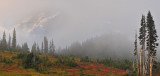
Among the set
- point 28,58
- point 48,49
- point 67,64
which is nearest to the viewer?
point 28,58

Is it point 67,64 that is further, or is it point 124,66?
point 124,66

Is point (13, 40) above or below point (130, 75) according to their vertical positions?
above

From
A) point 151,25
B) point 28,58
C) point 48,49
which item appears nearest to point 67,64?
point 28,58

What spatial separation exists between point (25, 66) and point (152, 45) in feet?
131

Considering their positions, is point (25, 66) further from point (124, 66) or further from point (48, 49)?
point (48, 49)

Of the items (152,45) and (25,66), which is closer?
(152,45)

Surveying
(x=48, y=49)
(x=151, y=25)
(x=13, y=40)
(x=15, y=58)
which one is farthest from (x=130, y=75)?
(x=48, y=49)

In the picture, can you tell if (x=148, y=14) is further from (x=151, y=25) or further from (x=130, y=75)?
(x=130, y=75)

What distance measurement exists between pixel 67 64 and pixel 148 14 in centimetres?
3619

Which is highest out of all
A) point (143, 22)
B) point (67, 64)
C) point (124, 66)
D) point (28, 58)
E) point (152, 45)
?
point (143, 22)

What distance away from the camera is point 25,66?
4234 centimetres

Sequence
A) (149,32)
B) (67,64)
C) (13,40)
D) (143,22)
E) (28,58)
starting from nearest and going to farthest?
(149,32), (143,22), (28,58), (67,64), (13,40)

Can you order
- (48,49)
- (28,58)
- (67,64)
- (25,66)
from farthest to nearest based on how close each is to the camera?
(48,49), (67,64), (28,58), (25,66)

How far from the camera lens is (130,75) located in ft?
125
